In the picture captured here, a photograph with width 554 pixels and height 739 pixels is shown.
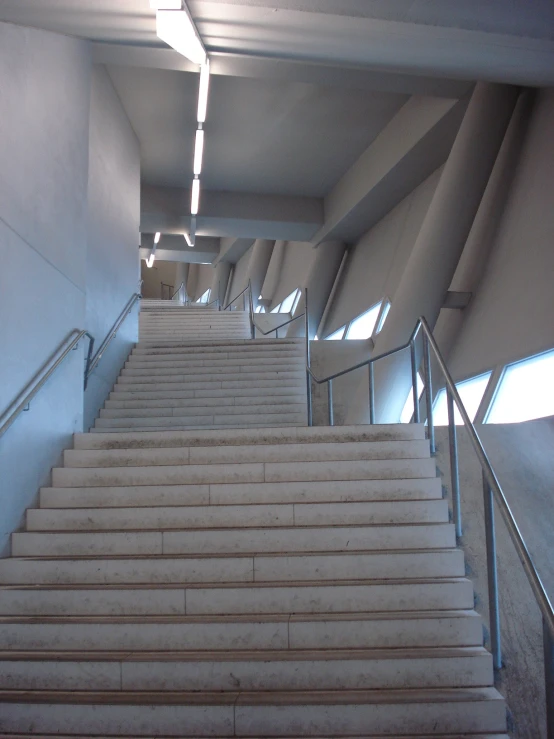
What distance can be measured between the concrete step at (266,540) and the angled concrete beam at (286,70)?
6.01 metres

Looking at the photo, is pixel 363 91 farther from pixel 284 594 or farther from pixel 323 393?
pixel 284 594

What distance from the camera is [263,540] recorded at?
4.29m

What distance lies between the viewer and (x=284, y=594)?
3900 millimetres

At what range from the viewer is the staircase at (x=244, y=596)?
3.28 m

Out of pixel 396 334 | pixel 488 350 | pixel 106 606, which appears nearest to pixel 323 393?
pixel 396 334

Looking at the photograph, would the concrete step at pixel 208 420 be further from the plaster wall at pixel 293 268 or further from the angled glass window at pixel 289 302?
the angled glass window at pixel 289 302

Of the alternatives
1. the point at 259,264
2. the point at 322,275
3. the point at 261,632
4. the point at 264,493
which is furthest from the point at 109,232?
the point at 259,264

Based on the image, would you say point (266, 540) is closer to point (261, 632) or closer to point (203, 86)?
point (261, 632)

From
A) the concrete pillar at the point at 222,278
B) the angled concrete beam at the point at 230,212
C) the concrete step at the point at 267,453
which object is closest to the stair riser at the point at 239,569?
the concrete step at the point at 267,453

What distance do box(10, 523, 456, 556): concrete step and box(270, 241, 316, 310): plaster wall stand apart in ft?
48.9

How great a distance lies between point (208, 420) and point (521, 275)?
4169 millimetres

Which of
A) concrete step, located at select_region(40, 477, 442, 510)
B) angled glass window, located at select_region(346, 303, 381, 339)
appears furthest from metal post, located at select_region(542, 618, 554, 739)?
angled glass window, located at select_region(346, 303, 381, 339)

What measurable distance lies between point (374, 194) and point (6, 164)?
32.6 feet

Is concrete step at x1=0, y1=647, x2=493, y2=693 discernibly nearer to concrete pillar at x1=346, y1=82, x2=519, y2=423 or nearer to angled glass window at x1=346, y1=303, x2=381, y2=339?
concrete pillar at x1=346, y1=82, x2=519, y2=423
